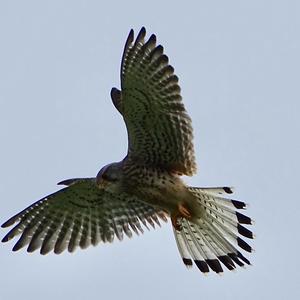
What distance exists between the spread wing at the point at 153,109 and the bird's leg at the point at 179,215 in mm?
427

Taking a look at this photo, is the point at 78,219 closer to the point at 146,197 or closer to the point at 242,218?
the point at 146,197

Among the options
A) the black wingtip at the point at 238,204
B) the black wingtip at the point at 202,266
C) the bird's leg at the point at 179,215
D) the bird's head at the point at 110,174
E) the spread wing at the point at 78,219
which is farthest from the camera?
the spread wing at the point at 78,219

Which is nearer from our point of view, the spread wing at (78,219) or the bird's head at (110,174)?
the bird's head at (110,174)

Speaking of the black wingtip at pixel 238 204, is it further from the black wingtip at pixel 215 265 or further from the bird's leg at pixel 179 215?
the black wingtip at pixel 215 265

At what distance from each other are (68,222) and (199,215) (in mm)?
1897

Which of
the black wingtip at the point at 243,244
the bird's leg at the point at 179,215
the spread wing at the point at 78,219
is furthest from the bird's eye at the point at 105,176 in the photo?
the black wingtip at the point at 243,244

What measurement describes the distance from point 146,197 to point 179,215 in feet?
1.50

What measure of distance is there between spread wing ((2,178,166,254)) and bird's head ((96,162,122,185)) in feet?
1.51

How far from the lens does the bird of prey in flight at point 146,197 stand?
1195cm

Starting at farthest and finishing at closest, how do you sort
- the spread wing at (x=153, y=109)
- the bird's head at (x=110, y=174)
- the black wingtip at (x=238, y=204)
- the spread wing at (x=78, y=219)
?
the spread wing at (x=78, y=219), the bird's head at (x=110, y=174), the black wingtip at (x=238, y=204), the spread wing at (x=153, y=109)

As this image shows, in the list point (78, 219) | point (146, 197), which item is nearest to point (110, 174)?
point (146, 197)

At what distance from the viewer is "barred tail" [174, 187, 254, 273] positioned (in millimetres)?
12562

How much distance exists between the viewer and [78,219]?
1377 centimetres

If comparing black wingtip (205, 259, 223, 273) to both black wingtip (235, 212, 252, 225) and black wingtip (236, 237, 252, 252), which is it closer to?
black wingtip (236, 237, 252, 252)
